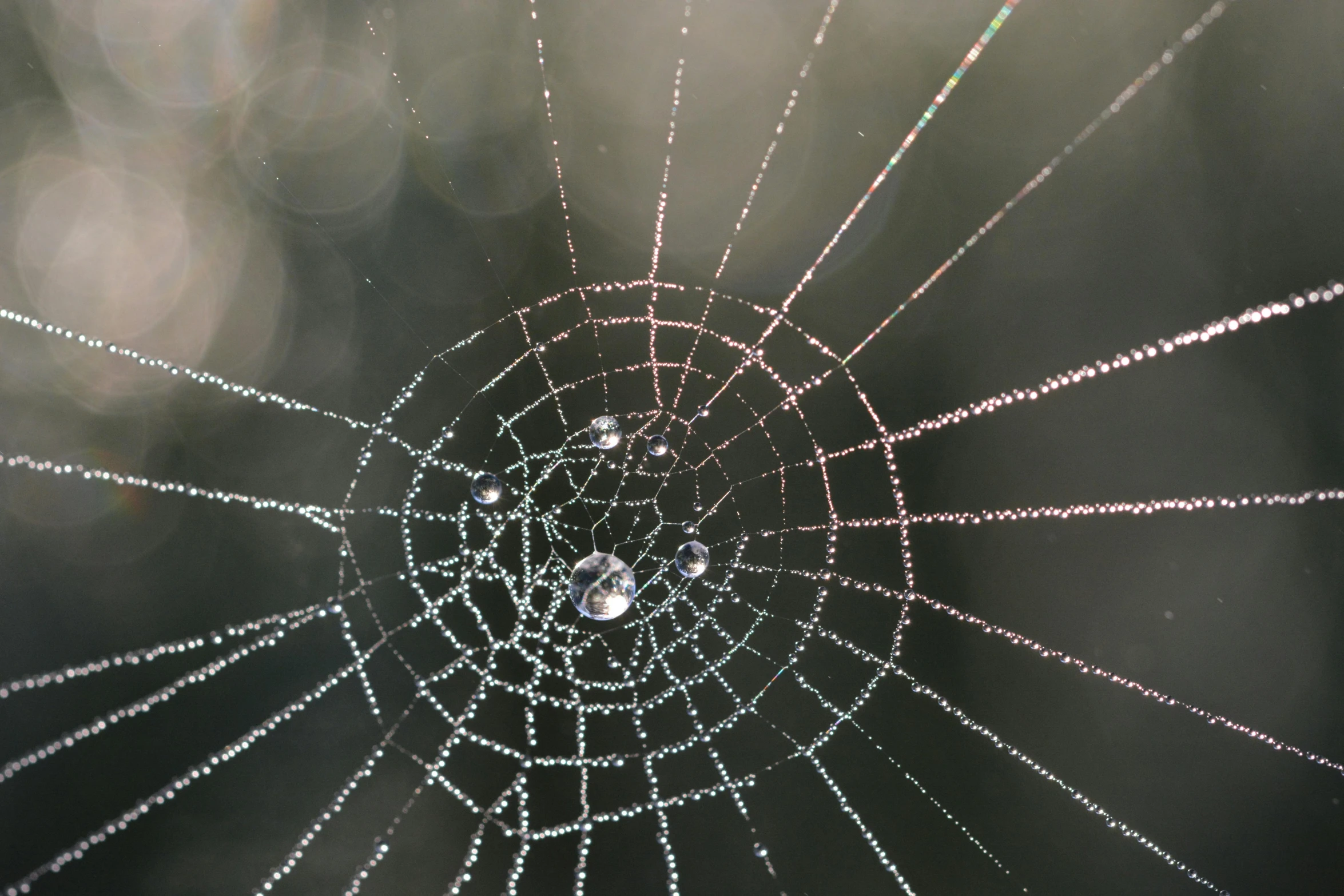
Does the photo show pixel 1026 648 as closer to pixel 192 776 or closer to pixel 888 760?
pixel 888 760

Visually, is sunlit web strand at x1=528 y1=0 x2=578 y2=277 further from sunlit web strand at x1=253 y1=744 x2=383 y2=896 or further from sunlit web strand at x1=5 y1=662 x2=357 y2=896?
sunlit web strand at x1=253 y1=744 x2=383 y2=896

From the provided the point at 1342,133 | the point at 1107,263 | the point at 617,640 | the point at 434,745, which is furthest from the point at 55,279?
the point at 1342,133

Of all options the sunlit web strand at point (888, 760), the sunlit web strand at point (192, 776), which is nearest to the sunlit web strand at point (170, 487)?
the sunlit web strand at point (192, 776)

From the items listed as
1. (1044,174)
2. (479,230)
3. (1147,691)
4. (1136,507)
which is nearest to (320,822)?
(479,230)

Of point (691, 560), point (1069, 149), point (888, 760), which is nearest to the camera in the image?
point (691, 560)

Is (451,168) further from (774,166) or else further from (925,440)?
(925,440)

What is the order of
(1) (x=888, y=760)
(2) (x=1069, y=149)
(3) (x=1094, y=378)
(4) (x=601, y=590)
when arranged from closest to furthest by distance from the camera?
(4) (x=601, y=590)
(2) (x=1069, y=149)
(3) (x=1094, y=378)
(1) (x=888, y=760)

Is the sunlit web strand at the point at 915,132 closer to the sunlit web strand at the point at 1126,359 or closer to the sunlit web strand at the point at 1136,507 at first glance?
the sunlit web strand at the point at 1126,359
